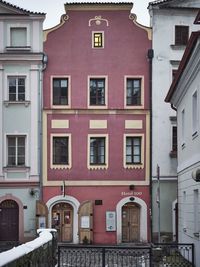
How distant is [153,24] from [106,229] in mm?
10555

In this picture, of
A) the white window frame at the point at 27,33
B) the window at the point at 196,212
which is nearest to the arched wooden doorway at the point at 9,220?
the white window frame at the point at 27,33

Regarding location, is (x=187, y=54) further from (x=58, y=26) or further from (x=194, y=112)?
(x=58, y=26)

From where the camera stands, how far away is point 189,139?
19938mm

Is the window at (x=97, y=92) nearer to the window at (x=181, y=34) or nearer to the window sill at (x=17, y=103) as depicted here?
the window sill at (x=17, y=103)

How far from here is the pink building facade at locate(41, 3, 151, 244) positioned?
3162cm

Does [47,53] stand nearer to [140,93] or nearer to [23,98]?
[23,98]

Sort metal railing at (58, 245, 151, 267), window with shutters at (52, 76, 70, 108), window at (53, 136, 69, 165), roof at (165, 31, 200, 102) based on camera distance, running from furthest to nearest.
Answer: window with shutters at (52, 76, 70, 108), window at (53, 136, 69, 165), metal railing at (58, 245, 151, 267), roof at (165, 31, 200, 102)

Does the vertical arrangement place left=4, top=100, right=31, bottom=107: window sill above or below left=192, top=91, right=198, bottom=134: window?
above

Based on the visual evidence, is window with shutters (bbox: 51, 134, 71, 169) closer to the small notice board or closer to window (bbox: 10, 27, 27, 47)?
the small notice board

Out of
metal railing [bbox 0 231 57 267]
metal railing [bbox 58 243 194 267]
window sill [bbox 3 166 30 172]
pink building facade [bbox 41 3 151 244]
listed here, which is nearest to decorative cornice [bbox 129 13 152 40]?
pink building facade [bbox 41 3 151 244]

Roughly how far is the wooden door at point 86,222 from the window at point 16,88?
6.18 metres

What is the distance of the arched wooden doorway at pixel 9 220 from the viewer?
3139 cm

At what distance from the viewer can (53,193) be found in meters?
31.7

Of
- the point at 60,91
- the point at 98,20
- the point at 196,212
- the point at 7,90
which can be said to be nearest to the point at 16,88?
the point at 7,90
